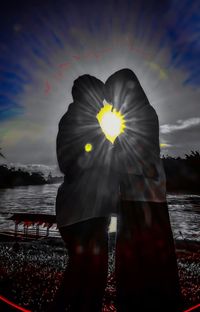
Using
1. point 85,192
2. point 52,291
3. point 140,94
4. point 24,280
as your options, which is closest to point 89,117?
point 140,94

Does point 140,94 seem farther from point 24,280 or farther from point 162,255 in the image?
point 24,280

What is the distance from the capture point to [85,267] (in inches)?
71.9

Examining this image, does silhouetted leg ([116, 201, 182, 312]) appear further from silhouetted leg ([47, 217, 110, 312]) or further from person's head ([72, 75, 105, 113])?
person's head ([72, 75, 105, 113])

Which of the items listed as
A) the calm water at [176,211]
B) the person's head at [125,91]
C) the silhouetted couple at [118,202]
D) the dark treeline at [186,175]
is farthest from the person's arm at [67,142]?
the dark treeline at [186,175]

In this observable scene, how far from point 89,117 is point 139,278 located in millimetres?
1183

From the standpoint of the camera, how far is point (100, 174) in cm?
173

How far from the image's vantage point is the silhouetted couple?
161 centimetres

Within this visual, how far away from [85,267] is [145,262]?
49 cm

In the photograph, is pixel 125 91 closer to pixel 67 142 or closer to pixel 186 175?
pixel 67 142

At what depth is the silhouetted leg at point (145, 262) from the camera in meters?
1.58

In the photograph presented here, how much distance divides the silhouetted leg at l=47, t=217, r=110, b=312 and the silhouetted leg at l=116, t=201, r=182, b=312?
0.62ft

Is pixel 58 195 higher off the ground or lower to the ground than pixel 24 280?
higher

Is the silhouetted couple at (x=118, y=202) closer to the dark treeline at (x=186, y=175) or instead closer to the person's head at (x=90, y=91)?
the person's head at (x=90, y=91)

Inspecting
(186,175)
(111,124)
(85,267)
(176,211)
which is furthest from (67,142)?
(186,175)
